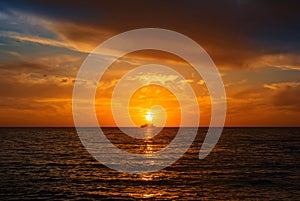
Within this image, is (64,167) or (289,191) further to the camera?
(64,167)

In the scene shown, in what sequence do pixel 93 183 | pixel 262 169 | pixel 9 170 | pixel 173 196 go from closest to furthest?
1. pixel 173 196
2. pixel 93 183
3. pixel 9 170
4. pixel 262 169

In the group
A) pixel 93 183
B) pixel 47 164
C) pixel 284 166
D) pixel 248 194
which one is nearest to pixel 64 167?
pixel 47 164

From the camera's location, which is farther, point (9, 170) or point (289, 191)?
point (9, 170)

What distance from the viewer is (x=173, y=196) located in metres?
34.3

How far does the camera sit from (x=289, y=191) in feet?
118

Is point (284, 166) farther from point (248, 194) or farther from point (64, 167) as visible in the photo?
point (64, 167)

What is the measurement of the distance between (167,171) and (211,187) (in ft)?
44.2

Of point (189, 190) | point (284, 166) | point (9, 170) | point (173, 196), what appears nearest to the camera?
point (173, 196)

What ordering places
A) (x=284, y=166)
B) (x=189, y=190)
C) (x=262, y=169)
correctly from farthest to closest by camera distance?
(x=284, y=166) → (x=262, y=169) → (x=189, y=190)

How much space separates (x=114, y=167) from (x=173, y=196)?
22.0 m

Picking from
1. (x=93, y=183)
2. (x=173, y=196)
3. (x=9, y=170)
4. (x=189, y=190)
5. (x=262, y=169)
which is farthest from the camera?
(x=262, y=169)

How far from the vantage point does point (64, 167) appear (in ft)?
177

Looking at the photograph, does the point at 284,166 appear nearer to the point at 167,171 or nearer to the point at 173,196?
the point at 167,171

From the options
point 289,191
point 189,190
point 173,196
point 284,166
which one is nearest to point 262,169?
point 284,166
